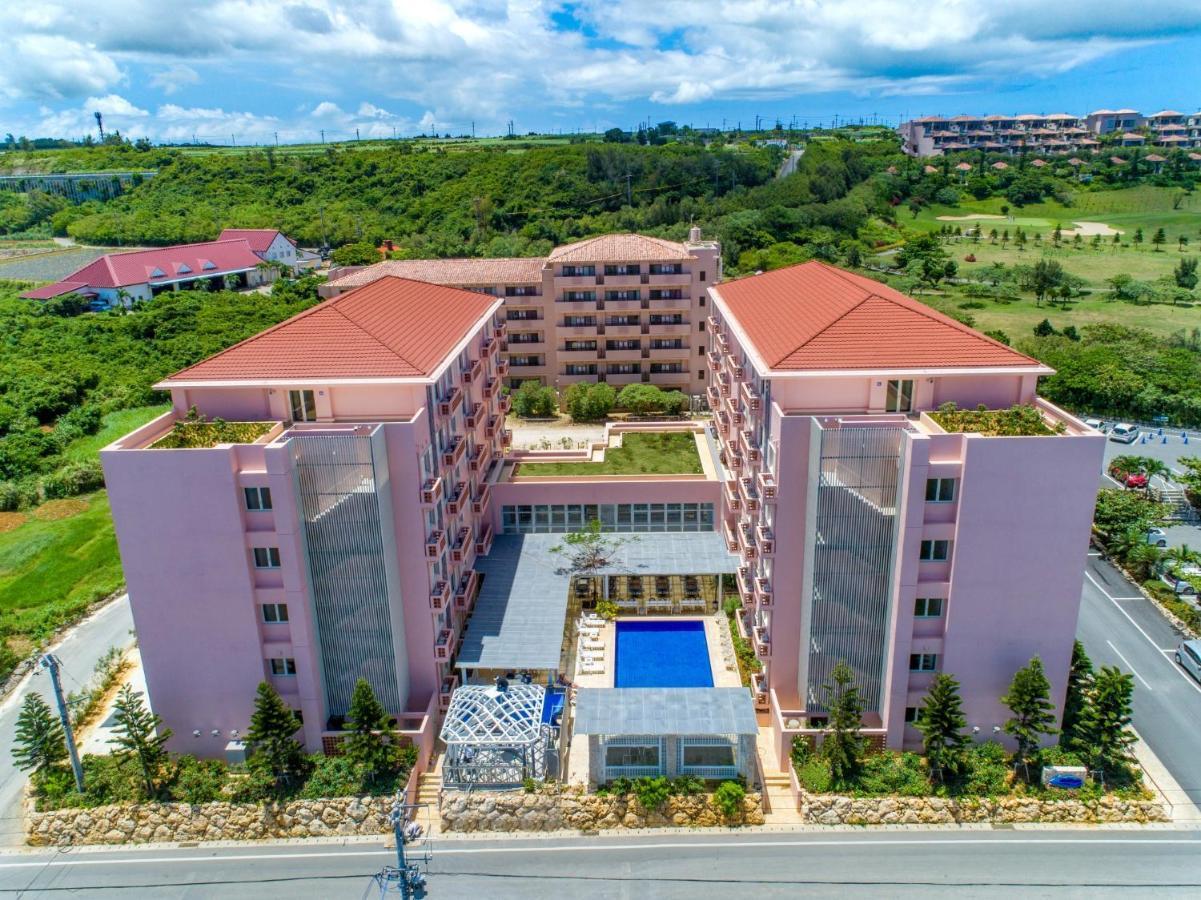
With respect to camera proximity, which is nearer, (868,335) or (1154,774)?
(1154,774)

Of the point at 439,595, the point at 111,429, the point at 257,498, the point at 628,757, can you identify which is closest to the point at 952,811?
the point at 628,757

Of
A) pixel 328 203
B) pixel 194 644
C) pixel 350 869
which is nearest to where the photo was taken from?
pixel 350 869

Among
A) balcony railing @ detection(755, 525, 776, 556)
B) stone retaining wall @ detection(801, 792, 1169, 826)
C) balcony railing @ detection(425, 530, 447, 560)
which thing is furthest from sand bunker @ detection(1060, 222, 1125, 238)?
balcony railing @ detection(425, 530, 447, 560)

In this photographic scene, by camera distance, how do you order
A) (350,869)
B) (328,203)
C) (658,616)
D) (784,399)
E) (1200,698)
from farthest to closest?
1. (328,203)
2. (658,616)
3. (1200,698)
4. (784,399)
5. (350,869)

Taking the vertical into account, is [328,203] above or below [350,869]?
above

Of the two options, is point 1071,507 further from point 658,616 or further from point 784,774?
point 658,616

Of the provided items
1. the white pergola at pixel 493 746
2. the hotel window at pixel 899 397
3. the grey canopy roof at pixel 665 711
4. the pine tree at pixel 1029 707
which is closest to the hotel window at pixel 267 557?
the white pergola at pixel 493 746

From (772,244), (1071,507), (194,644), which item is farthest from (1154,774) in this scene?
(772,244)
